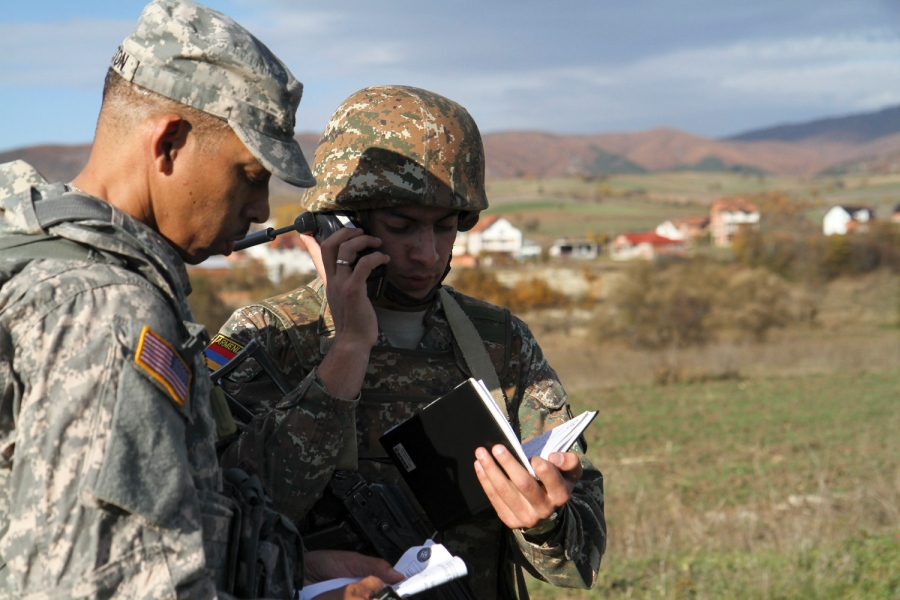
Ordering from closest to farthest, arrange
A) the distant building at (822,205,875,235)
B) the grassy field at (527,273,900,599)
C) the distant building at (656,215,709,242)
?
the grassy field at (527,273,900,599), the distant building at (656,215,709,242), the distant building at (822,205,875,235)

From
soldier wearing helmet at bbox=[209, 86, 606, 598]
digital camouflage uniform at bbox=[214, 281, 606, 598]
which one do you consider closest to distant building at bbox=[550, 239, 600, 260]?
soldier wearing helmet at bbox=[209, 86, 606, 598]

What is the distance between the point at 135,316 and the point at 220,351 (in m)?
1.13

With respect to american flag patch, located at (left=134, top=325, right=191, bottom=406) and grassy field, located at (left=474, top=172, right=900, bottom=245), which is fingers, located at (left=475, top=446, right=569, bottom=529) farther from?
grassy field, located at (left=474, top=172, right=900, bottom=245)

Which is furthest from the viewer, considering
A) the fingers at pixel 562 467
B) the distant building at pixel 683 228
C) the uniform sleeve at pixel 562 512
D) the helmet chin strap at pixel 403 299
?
the distant building at pixel 683 228

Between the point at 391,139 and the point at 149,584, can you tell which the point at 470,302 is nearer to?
the point at 391,139

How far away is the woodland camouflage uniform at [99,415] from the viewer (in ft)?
5.52

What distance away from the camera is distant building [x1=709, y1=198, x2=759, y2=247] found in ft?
351

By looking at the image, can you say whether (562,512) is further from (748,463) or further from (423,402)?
(748,463)

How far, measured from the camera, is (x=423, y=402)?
3.22 meters

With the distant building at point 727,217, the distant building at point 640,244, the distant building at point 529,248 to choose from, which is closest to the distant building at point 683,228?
the distant building at point 727,217

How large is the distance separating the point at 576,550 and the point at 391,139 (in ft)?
5.10

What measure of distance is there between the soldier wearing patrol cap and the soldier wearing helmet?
54cm

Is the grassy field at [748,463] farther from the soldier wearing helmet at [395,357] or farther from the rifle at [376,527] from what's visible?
the rifle at [376,527]

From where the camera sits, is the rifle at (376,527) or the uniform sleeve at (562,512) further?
the uniform sleeve at (562,512)
